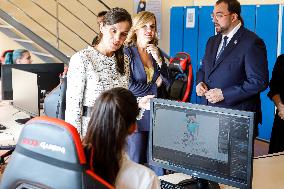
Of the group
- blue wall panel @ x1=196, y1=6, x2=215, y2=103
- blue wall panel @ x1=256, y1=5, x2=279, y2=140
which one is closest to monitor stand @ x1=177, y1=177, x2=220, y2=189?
blue wall panel @ x1=256, y1=5, x2=279, y2=140

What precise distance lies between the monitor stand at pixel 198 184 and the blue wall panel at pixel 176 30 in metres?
5.31

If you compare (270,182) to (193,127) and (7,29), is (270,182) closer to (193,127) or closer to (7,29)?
(193,127)

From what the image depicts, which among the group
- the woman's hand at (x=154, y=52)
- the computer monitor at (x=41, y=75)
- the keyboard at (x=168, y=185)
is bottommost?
the keyboard at (x=168, y=185)

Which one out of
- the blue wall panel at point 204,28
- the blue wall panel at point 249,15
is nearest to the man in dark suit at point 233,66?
the blue wall panel at point 249,15

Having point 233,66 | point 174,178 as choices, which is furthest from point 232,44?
point 174,178

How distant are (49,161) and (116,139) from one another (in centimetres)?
27

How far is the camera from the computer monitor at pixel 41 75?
13.0 feet

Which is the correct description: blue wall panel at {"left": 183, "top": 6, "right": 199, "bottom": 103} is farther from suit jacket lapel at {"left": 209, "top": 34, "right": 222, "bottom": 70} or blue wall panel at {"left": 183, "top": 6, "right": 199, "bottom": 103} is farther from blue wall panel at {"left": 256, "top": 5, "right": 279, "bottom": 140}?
suit jacket lapel at {"left": 209, "top": 34, "right": 222, "bottom": 70}

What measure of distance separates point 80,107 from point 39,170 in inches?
47.6

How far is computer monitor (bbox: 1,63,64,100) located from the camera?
3.97 meters

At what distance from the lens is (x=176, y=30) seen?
7.35 m

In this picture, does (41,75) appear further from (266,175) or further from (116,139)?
(116,139)

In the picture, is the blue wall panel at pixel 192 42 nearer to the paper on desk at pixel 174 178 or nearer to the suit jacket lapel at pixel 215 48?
the suit jacket lapel at pixel 215 48

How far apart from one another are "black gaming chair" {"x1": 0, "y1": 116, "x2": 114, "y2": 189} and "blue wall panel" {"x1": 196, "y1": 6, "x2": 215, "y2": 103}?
5497mm
